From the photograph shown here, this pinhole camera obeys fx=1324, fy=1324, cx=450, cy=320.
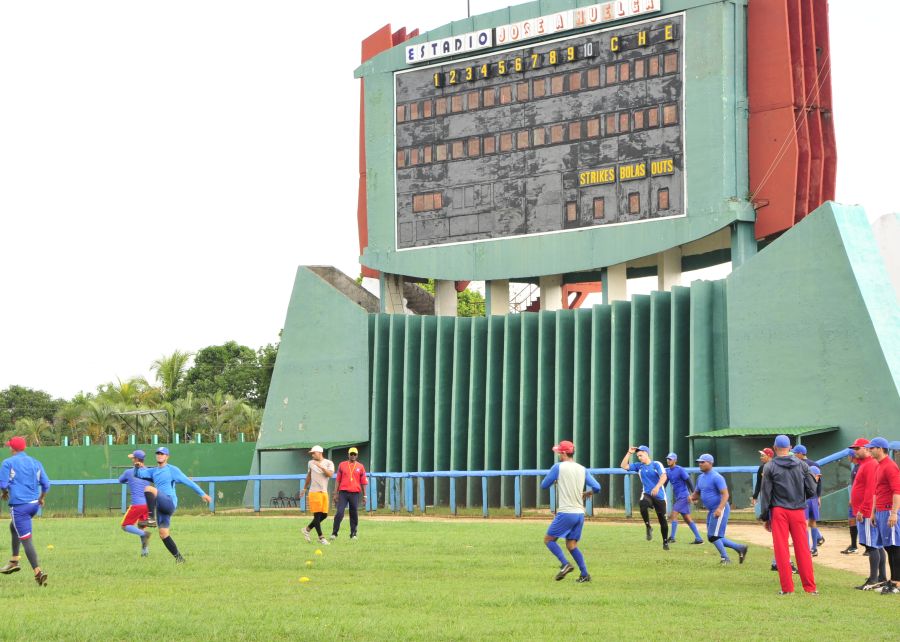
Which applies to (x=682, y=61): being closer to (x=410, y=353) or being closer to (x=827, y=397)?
(x=827, y=397)

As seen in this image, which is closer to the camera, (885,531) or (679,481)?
(885,531)

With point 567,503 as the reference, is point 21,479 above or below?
above

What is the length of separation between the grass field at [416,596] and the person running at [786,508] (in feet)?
1.13

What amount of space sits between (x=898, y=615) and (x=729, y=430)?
2264 centimetres

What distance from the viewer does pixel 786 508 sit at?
14.7m

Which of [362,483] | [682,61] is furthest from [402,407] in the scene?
[362,483]

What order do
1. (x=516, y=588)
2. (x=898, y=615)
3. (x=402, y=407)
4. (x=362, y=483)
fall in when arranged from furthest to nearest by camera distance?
(x=402, y=407)
(x=362, y=483)
(x=516, y=588)
(x=898, y=615)

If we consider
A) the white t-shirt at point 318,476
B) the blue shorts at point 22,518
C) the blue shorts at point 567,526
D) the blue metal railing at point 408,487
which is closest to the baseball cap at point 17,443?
the blue shorts at point 22,518

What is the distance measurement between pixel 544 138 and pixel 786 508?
24.9m

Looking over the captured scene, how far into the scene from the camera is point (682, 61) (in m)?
36.2

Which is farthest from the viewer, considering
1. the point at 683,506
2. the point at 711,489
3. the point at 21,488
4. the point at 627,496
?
the point at 627,496

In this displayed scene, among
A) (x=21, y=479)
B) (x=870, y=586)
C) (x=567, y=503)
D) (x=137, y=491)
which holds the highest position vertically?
(x=21, y=479)

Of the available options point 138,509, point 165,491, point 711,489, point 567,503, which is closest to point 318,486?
point 138,509

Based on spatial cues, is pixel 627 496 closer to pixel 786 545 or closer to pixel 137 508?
pixel 137 508
